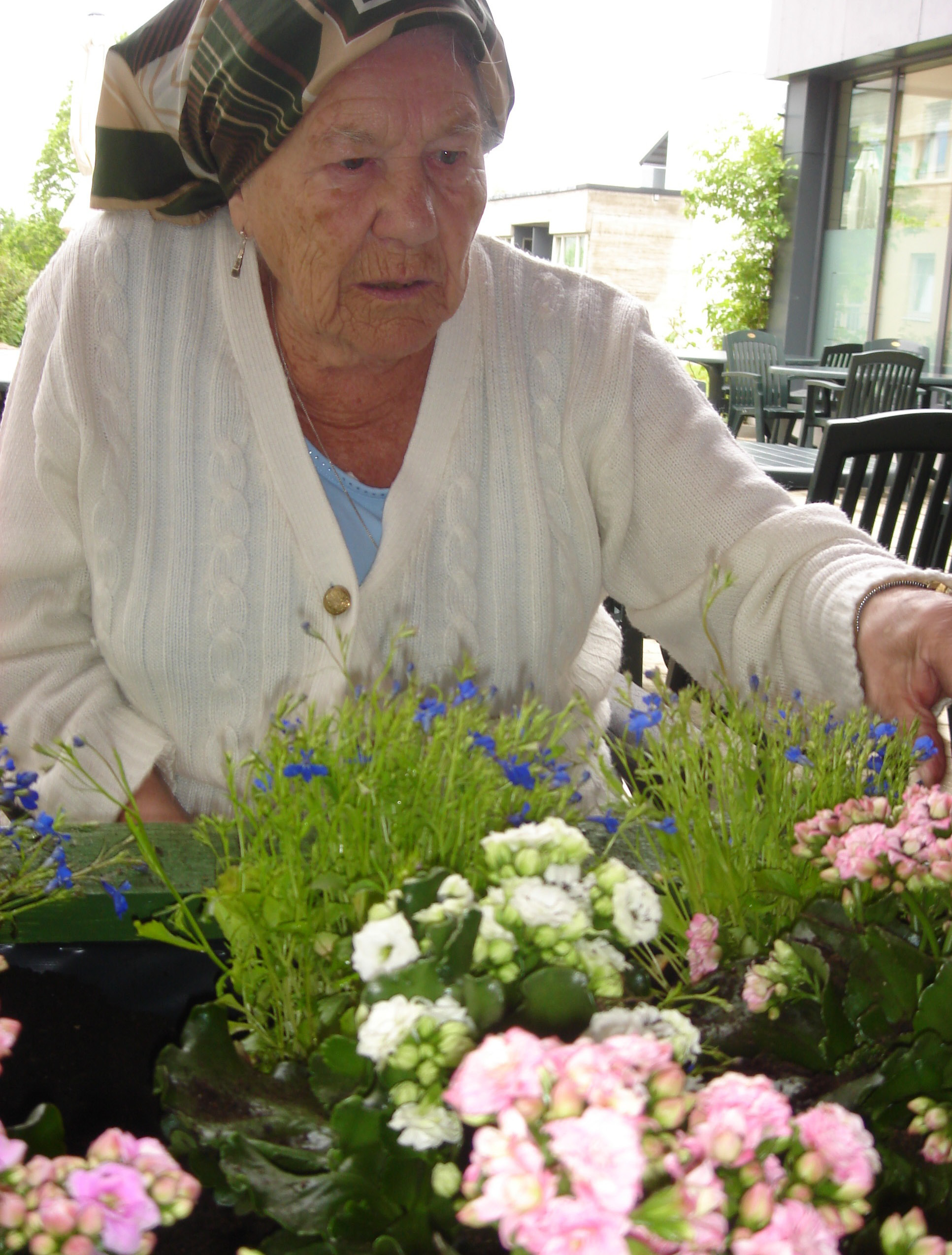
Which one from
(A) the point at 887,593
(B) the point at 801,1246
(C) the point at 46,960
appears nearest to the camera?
(B) the point at 801,1246

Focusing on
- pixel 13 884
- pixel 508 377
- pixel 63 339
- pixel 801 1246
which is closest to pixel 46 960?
pixel 13 884

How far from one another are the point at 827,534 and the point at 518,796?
0.83m

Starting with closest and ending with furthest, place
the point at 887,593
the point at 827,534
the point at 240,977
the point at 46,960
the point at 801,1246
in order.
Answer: the point at 801,1246 < the point at 240,977 < the point at 46,960 < the point at 887,593 < the point at 827,534

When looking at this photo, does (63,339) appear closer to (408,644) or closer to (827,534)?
(408,644)

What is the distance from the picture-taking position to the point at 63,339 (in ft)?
5.11

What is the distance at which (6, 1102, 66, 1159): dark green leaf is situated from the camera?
0.55 meters

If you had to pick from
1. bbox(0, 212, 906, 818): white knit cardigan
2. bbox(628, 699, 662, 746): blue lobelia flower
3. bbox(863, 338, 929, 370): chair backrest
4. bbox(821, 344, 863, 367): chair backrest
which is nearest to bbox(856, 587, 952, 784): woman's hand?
bbox(0, 212, 906, 818): white knit cardigan

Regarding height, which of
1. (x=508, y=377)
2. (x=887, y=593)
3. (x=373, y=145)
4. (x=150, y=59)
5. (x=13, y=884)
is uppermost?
(x=150, y=59)

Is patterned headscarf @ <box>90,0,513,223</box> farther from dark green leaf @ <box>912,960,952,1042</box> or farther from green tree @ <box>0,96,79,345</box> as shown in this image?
green tree @ <box>0,96,79,345</box>

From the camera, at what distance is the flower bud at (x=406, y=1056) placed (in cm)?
48

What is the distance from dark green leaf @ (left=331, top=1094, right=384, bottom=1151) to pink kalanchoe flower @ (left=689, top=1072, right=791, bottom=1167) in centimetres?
15

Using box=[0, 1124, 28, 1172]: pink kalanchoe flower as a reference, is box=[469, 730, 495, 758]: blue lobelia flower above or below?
above

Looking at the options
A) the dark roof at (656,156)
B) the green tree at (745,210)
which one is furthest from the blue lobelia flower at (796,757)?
the dark roof at (656,156)

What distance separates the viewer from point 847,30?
10984 mm
